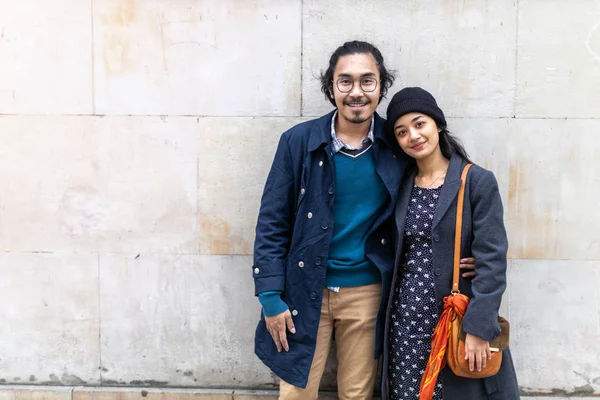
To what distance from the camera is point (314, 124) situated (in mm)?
3131

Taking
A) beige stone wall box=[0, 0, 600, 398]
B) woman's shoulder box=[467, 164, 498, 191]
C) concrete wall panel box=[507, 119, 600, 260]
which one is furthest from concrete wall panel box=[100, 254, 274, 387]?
concrete wall panel box=[507, 119, 600, 260]

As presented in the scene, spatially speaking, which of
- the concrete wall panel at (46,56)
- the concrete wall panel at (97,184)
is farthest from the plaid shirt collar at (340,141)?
the concrete wall panel at (46,56)

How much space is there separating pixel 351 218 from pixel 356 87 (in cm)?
68

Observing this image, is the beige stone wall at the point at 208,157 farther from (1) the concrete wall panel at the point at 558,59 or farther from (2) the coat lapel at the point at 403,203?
(2) the coat lapel at the point at 403,203

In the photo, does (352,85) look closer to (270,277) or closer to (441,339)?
(270,277)

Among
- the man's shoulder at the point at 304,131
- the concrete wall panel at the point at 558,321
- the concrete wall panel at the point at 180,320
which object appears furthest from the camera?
the concrete wall panel at the point at 180,320

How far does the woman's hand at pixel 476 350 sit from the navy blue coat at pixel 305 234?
484mm

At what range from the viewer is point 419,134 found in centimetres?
284

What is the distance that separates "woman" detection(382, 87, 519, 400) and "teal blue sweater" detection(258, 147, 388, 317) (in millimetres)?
164

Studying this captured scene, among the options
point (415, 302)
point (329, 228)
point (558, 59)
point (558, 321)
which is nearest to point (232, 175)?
point (329, 228)

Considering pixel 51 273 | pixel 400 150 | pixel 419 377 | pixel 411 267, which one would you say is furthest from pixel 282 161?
pixel 51 273

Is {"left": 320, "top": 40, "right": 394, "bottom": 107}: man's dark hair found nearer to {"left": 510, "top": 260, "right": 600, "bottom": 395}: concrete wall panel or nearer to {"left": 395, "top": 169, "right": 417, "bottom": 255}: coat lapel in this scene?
{"left": 395, "top": 169, "right": 417, "bottom": 255}: coat lapel

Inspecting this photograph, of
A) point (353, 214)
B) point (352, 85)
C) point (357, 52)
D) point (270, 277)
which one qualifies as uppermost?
point (357, 52)

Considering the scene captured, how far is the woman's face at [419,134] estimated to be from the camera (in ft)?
9.31
